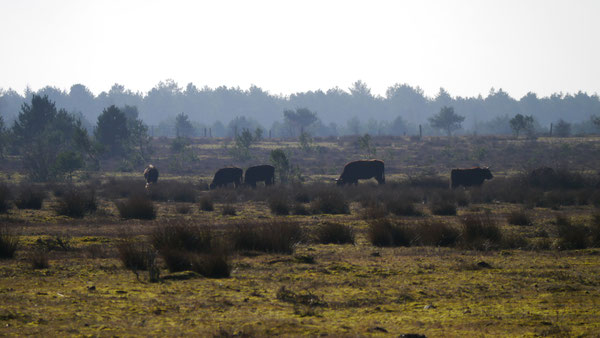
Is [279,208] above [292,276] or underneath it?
underneath

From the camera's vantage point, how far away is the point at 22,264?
11266 mm

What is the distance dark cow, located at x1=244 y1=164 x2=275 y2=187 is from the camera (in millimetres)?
37844

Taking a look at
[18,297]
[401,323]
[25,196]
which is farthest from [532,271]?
[25,196]

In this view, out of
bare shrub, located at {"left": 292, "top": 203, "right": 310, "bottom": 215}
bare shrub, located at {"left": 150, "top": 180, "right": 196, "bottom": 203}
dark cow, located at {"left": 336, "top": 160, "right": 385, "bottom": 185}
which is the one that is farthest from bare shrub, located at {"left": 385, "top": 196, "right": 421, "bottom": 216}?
dark cow, located at {"left": 336, "top": 160, "right": 385, "bottom": 185}

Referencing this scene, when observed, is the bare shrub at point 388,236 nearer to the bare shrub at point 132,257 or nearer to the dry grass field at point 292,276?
the dry grass field at point 292,276

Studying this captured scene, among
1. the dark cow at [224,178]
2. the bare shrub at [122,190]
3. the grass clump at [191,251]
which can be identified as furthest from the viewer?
the dark cow at [224,178]

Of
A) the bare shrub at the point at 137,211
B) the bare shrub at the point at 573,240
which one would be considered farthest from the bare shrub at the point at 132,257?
the bare shrub at the point at 137,211

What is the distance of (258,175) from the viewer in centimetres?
3800

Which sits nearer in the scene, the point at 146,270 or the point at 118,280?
the point at 118,280

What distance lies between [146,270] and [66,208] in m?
11.9

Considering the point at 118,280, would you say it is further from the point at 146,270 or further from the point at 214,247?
the point at 214,247

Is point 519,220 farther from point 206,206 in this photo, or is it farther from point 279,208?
point 206,206

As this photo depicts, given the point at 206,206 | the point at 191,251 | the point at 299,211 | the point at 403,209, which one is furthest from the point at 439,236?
the point at 206,206

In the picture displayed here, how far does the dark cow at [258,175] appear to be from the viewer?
3784 centimetres
